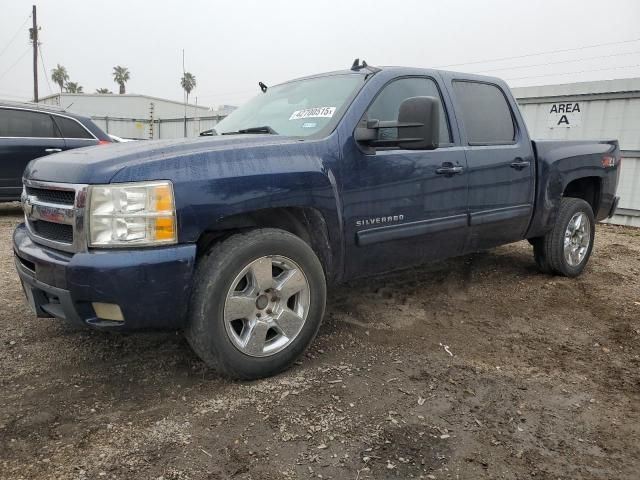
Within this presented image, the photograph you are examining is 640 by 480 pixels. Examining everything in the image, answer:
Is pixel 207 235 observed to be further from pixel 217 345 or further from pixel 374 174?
pixel 374 174

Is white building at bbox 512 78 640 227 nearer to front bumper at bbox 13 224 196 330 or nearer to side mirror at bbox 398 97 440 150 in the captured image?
side mirror at bbox 398 97 440 150

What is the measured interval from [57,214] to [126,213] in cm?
46

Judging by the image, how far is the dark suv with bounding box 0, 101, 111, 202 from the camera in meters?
7.07

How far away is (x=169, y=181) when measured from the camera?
7.86 feet

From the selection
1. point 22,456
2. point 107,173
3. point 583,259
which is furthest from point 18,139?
point 583,259

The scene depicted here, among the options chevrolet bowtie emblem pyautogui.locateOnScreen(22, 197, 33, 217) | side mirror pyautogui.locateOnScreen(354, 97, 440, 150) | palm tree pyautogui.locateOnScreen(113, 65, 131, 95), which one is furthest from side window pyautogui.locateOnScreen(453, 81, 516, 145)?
palm tree pyautogui.locateOnScreen(113, 65, 131, 95)

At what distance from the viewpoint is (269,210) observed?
2.89m

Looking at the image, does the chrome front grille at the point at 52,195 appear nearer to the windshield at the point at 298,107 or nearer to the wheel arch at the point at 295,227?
the wheel arch at the point at 295,227

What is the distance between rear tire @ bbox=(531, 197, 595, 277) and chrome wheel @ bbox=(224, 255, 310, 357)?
294 centimetres

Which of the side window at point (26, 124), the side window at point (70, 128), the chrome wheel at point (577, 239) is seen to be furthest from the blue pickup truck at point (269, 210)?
the side window at point (26, 124)

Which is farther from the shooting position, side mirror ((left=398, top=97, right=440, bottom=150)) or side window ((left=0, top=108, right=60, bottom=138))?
side window ((left=0, top=108, right=60, bottom=138))

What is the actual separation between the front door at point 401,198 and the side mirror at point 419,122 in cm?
24

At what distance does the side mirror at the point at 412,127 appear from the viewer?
9.68 feet

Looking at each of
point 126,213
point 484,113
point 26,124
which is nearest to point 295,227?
point 126,213
